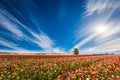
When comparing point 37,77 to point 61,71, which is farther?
point 61,71

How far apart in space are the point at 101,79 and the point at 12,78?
375cm

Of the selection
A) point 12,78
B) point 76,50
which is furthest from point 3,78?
point 76,50

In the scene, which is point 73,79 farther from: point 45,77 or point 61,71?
point 61,71

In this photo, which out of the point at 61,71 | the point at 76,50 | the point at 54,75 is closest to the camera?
the point at 54,75

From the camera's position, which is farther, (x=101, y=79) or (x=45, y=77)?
(x=45, y=77)

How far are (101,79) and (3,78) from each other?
407 cm

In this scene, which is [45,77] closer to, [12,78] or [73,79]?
[12,78]

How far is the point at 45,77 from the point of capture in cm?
739

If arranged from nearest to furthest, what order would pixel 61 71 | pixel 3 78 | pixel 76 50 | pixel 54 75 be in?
1. pixel 3 78
2. pixel 54 75
3. pixel 61 71
4. pixel 76 50

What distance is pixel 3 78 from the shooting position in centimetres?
653

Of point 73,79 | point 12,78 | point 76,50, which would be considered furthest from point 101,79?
point 76,50

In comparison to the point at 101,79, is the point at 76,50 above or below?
above

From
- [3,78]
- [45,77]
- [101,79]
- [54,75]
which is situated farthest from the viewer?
[54,75]

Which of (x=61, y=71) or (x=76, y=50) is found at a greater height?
(x=76, y=50)
